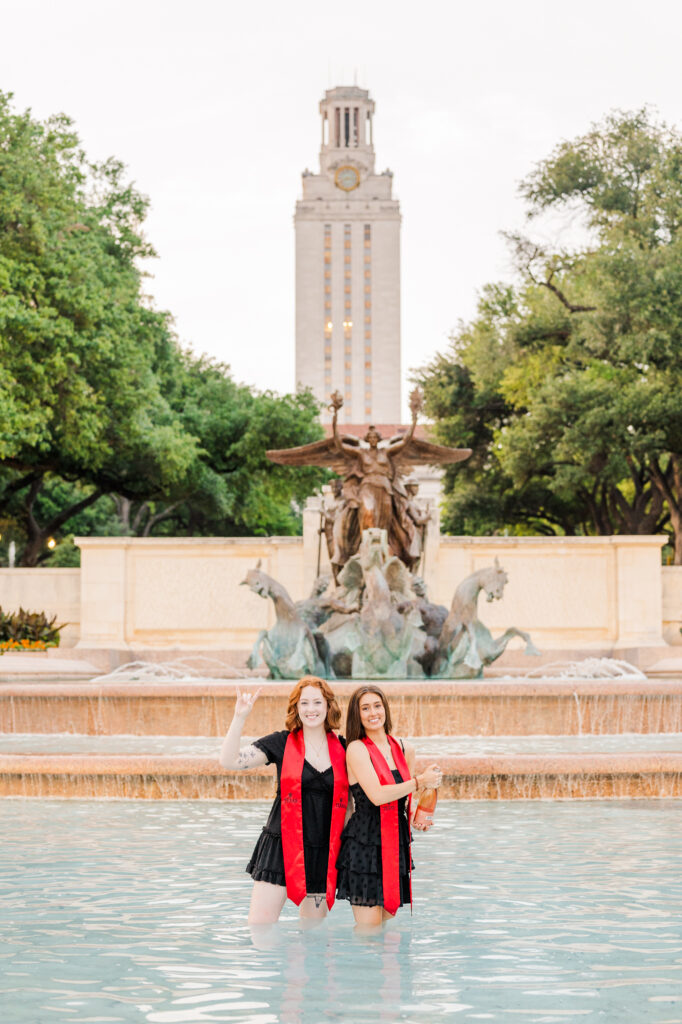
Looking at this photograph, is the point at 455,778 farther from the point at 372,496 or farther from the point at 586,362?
the point at 586,362

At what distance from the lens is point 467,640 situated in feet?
57.7

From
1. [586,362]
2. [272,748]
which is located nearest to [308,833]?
[272,748]

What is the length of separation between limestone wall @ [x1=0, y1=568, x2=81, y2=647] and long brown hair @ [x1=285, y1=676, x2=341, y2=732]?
24.2 metres

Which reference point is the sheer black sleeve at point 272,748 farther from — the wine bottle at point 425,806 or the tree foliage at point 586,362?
the tree foliage at point 586,362

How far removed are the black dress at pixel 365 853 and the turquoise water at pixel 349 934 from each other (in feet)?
0.84

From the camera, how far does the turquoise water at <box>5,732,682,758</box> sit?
40.9 feet

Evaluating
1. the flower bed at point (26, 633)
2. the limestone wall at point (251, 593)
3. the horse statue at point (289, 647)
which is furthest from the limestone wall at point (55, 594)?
the horse statue at point (289, 647)

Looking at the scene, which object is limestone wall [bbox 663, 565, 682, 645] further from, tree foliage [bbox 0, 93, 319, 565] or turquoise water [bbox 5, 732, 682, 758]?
turquoise water [bbox 5, 732, 682, 758]

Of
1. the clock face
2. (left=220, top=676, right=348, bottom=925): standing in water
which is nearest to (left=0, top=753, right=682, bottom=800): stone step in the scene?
(left=220, top=676, right=348, bottom=925): standing in water

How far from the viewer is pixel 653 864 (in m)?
7.16

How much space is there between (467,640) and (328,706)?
489 inches

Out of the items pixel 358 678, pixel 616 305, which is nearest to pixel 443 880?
pixel 358 678

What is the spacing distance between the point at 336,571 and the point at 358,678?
2.40 m

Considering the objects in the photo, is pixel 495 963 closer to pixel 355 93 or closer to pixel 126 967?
pixel 126 967
